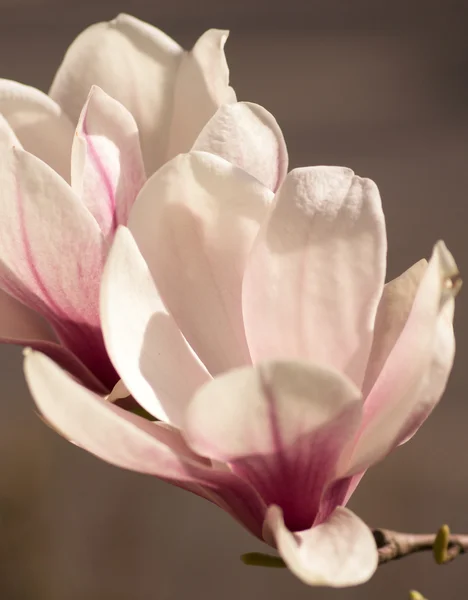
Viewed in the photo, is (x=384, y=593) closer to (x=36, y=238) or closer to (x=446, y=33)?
(x=446, y=33)

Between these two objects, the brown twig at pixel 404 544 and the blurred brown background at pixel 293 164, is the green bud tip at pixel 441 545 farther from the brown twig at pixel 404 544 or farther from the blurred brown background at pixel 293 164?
the blurred brown background at pixel 293 164

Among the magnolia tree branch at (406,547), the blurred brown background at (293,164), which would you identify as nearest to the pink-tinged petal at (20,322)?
the magnolia tree branch at (406,547)

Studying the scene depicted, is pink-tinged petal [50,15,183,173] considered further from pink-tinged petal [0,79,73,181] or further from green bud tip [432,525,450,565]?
green bud tip [432,525,450,565]

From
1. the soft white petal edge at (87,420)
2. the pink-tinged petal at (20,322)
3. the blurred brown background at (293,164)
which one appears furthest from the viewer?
the blurred brown background at (293,164)

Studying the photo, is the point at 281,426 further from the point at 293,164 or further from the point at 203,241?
the point at 293,164

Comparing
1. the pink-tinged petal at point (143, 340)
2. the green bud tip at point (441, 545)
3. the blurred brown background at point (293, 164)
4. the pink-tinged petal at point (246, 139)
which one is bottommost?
the blurred brown background at point (293, 164)
